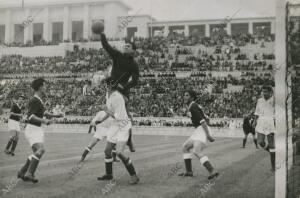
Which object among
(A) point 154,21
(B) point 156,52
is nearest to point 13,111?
(B) point 156,52

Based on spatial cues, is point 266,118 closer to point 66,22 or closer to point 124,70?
point 124,70

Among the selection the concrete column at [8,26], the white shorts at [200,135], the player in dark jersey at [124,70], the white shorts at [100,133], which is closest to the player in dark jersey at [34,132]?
the player in dark jersey at [124,70]

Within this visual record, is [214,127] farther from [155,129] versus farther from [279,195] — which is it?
[279,195]

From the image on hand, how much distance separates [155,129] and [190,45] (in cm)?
1824

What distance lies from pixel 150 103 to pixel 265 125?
27220 millimetres

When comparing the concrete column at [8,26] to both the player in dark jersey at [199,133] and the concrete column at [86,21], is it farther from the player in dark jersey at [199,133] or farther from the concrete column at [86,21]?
the player in dark jersey at [199,133]

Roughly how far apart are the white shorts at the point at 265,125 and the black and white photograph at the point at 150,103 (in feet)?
0.08

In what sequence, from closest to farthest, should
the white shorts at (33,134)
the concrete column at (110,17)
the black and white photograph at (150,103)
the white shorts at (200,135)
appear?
the black and white photograph at (150,103)
the white shorts at (33,134)
the white shorts at (200,135)
the concrete column at (110,17)

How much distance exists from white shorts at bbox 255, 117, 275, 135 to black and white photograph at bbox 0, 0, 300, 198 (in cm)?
3

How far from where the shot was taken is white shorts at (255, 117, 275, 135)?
9852 mm

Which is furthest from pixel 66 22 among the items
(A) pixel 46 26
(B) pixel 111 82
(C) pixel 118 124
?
(C) pixel 118 124

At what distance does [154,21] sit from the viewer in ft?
217

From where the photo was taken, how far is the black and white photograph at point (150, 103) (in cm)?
670

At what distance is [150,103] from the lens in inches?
1454
